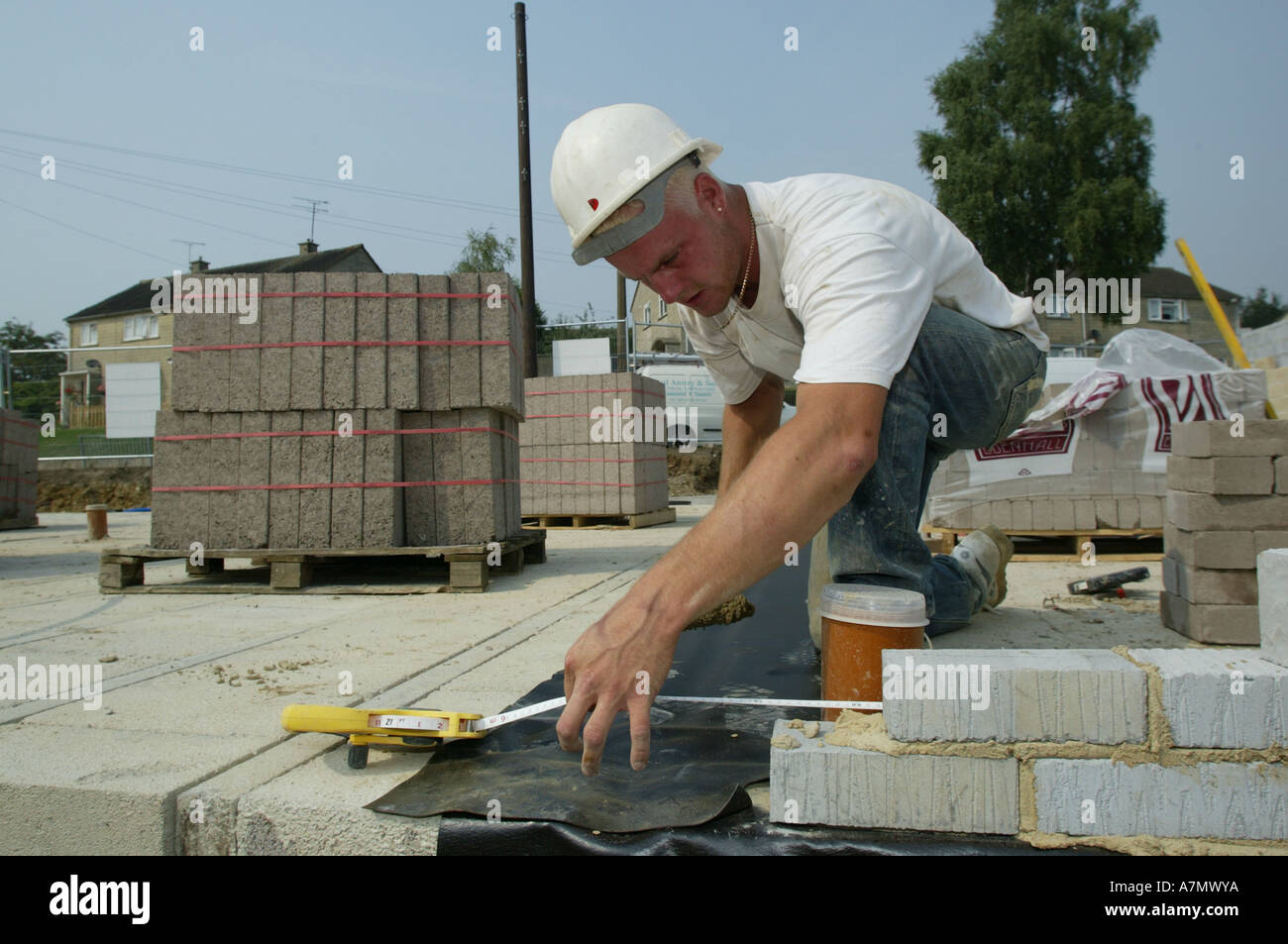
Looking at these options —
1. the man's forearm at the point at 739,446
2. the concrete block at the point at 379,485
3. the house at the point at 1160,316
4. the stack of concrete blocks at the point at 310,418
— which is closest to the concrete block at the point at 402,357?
the stack of concrete blocks at the point at 310,418

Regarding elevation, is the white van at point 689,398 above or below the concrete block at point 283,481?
above

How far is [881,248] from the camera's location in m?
1.67

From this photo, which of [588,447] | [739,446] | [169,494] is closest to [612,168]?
[739,446]

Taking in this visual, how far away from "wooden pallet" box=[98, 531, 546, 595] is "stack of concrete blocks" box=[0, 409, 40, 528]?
7.25 meters

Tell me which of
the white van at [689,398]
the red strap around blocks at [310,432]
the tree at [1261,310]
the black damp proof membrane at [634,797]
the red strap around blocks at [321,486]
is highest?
the tree at [1261,310]

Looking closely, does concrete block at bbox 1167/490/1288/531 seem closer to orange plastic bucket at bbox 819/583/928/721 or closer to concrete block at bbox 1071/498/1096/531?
orange plastic bucket at bbox 819/583/928/721

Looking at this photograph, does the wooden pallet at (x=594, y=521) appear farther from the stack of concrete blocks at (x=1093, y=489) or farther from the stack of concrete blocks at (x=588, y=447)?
the stack of concrete blocks at (x=1093, y=489)

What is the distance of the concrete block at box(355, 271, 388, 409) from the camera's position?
4797 mm

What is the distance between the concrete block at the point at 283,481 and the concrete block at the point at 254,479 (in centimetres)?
3

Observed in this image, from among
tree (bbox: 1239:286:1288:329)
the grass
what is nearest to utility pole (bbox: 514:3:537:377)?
the grass

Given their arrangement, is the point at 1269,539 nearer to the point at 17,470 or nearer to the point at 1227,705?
the point at 1227,705

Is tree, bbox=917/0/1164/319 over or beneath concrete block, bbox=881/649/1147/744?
over

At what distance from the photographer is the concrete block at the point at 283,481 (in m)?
4.80

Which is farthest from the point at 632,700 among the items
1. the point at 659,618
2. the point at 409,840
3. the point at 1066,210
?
the point at 1066,210
